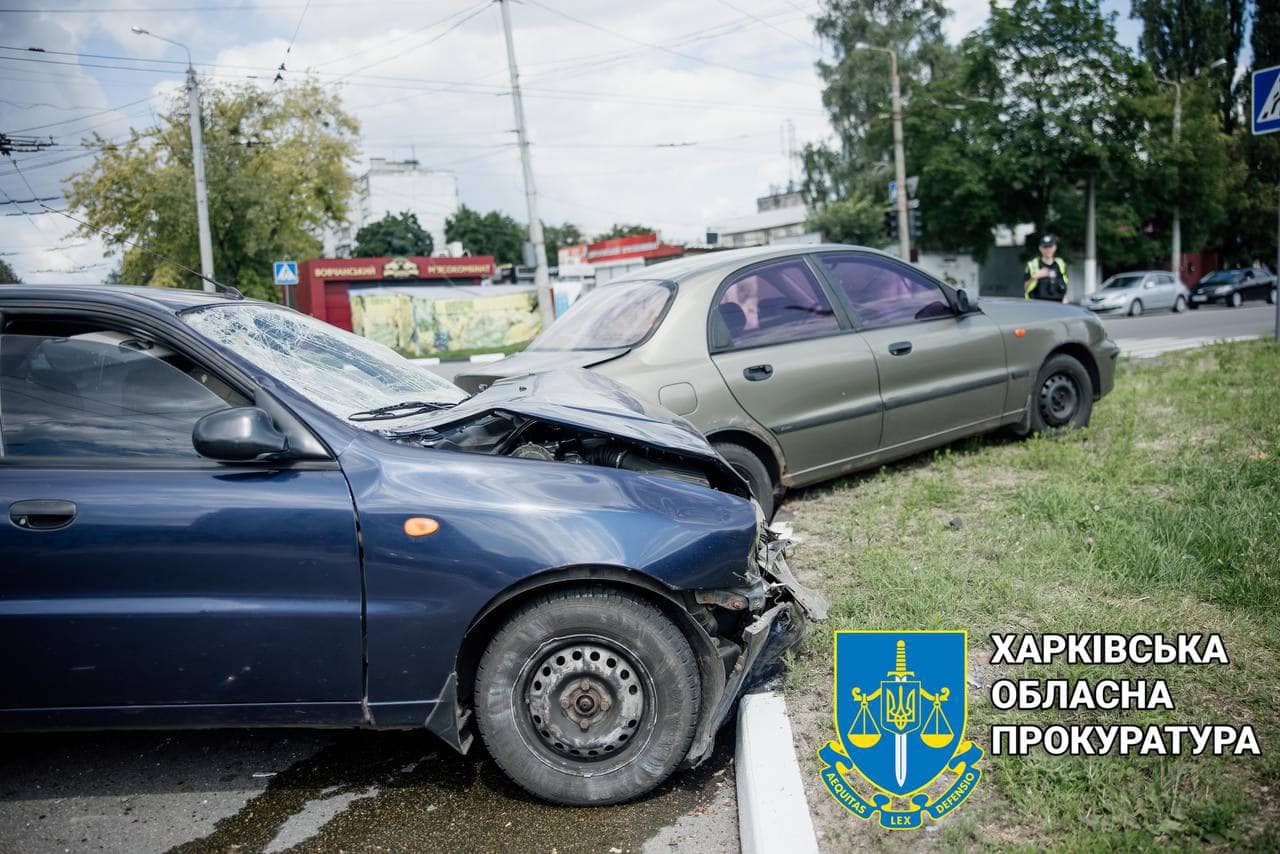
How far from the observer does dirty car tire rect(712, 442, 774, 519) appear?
15.8 ft

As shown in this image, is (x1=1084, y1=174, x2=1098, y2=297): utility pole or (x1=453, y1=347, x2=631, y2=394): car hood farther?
(x1=1084, y1=174, x2=1098, y2=297): utility pole

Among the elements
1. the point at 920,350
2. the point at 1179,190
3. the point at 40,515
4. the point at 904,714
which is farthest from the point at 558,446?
the point at 1179,190

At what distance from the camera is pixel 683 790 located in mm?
2828

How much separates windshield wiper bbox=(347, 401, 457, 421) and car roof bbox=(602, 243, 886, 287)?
6.84 feet

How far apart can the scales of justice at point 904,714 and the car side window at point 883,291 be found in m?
3.45

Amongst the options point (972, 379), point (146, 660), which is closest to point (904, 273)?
point (972, 379)

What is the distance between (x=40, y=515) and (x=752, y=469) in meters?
3.31

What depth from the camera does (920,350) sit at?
18.5 ft

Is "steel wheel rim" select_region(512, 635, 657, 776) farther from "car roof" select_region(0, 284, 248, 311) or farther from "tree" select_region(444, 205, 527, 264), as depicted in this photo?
"tree" select_region(444, 205, 527, 264)

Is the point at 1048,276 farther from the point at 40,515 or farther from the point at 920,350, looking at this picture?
the point at 40,515

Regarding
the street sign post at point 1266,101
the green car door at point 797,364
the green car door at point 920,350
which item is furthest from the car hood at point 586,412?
the street sign post at point 1266,101

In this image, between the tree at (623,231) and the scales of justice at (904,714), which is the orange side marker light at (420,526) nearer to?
the scales of justice at (904,714)

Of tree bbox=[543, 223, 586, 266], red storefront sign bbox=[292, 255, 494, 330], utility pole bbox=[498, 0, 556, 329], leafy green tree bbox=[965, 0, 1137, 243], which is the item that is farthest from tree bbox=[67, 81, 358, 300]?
tree bbox=[543, 223, 586, 266]

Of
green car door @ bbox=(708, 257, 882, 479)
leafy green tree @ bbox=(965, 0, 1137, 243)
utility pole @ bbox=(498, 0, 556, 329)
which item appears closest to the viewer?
green car door @ bbox=(708, 257, 882, 479)
